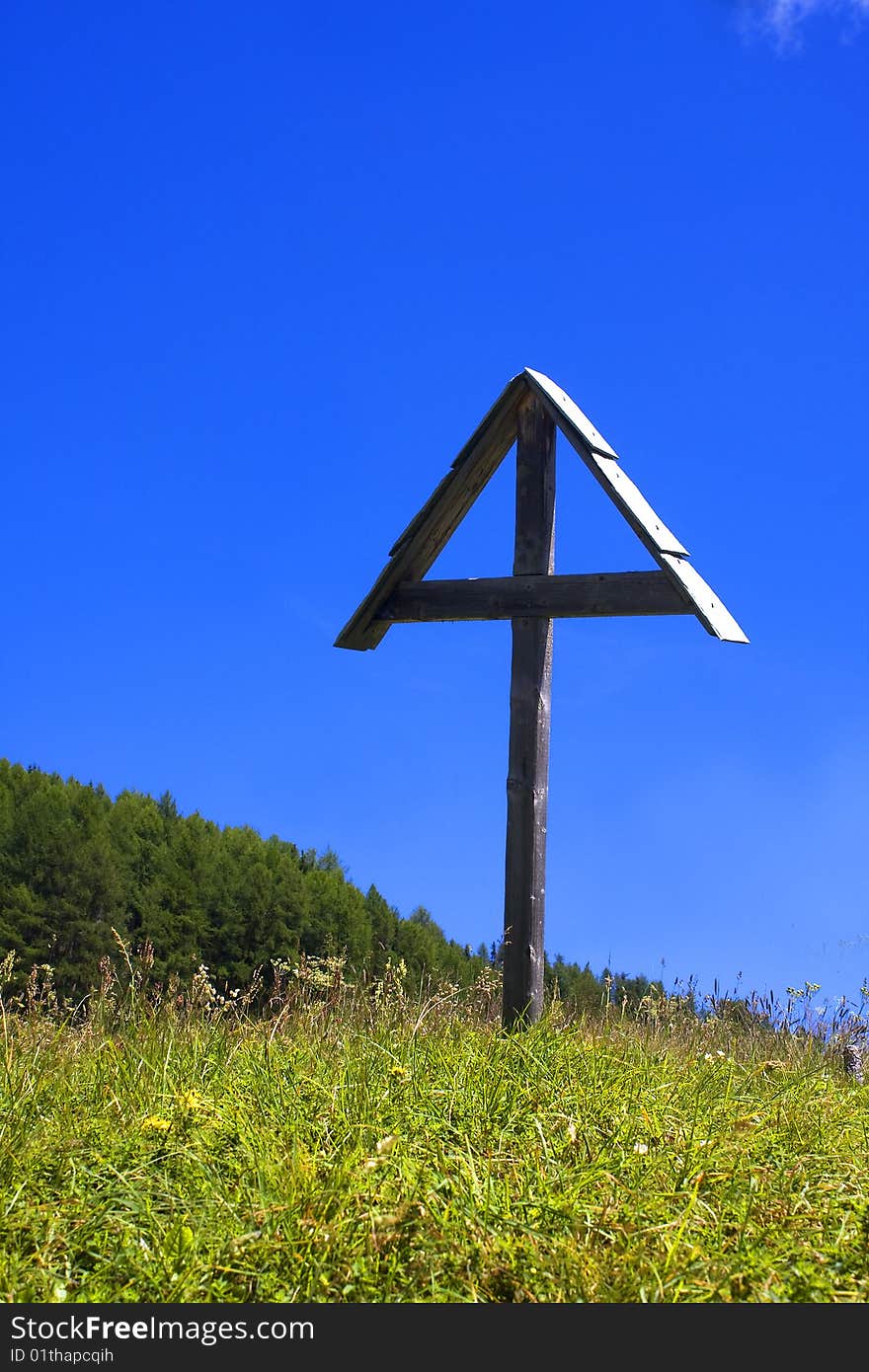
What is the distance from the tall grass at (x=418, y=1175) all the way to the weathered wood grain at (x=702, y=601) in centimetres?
238

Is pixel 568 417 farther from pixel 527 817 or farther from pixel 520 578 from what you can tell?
pixel 527 817

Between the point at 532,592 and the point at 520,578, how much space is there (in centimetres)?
13

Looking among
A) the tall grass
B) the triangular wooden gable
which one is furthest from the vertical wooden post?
the tall grass

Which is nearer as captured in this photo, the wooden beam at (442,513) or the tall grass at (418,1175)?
the tall grass at (418,1175)

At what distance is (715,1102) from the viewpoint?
5.62 meters

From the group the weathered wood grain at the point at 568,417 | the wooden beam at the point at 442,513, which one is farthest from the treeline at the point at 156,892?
the weathered wood grain at the point at 568,417

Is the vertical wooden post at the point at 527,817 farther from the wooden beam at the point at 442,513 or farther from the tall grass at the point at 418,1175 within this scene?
the wooden beam at the point at 442,513

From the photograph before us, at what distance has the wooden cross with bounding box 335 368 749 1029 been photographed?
22.6 ft

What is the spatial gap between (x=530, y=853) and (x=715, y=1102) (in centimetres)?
195

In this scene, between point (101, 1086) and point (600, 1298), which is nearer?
point (600, 1298)

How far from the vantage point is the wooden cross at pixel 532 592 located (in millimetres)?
6883

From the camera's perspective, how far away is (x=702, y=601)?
6.66 metres
